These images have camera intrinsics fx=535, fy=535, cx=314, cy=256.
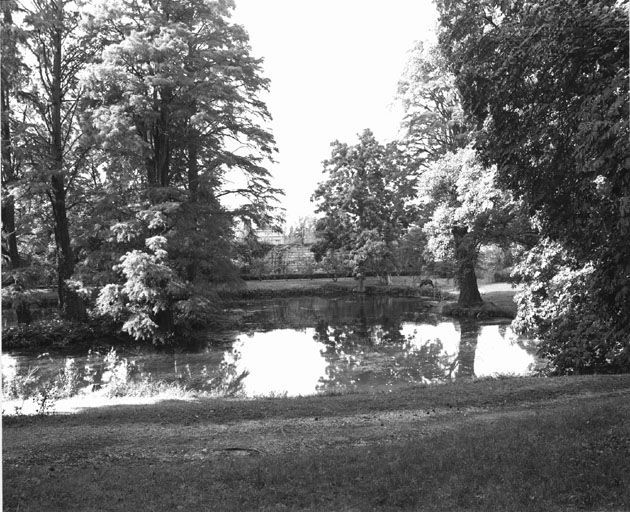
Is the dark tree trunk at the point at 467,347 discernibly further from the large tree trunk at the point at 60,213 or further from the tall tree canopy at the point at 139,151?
the large tree trunk at the point at 60,213

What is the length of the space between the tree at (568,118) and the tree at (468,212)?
431 cm

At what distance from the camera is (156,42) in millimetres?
17109

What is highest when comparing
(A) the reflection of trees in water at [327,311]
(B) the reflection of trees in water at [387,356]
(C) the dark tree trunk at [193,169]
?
(C) the dark tree trunk at [193,169]

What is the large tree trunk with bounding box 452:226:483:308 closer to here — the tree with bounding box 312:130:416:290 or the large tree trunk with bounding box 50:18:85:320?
the tree with bounding box 312:130:416:290

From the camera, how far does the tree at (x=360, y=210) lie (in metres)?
38.2

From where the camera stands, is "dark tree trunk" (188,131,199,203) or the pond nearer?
the pond

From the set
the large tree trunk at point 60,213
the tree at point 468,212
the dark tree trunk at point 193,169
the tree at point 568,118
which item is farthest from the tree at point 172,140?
the tree at point 568,118

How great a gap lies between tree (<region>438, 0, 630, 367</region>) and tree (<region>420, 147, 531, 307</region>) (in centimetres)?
431

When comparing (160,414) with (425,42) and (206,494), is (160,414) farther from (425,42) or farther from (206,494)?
(425,42)

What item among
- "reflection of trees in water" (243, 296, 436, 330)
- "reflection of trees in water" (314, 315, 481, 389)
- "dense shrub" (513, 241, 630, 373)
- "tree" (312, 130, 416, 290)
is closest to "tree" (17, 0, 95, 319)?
"reflection of trees in water" (243, 296, 436, 330)

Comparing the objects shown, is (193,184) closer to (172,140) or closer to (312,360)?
(172,140)

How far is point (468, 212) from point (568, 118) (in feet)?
38.0

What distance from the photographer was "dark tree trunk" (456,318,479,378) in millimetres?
14430

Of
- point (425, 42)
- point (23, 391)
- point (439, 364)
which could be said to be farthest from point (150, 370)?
point (425, 42)
